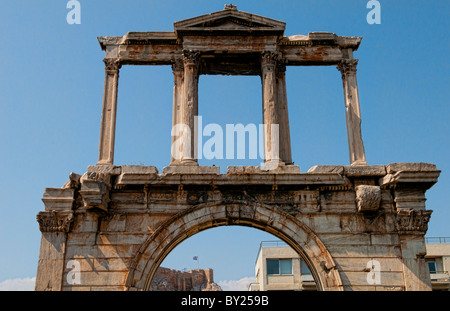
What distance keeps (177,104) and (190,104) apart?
574 mm

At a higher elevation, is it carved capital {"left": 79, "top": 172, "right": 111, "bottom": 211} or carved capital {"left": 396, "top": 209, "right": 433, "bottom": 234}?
carved capital {"left": 79, "top": 172, "right": 111, "bottom": 211}

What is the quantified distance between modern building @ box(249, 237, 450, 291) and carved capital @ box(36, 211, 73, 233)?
21730mm

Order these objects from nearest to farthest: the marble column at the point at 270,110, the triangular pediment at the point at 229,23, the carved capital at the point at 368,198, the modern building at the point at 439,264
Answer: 1. the carved capital at the point at 368,198
2. the marble column at the point at 270,110
3. the triangular pediment at the point at 229,23
4. the modern building at the point at 439,264

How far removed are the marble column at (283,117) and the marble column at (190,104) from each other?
2.13 metres

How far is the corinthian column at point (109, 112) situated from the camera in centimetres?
1257

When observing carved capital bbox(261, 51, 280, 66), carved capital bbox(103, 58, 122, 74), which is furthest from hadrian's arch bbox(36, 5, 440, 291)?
carved capital bbox(103, 58, 122, 74)

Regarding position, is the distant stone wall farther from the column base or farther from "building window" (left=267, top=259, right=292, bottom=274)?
the column base

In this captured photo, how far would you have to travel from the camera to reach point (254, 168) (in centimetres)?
1204

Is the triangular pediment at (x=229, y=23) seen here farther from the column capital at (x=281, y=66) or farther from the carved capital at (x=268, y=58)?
the column capital at (x=281, y=66)

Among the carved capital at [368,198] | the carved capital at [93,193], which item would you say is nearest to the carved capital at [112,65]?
the carved capital at [93,193]

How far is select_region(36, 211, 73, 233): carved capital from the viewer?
11.6 meters

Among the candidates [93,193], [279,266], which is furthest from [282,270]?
[93,193]

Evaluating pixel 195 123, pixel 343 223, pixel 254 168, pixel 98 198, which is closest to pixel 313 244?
pixel 343 223
